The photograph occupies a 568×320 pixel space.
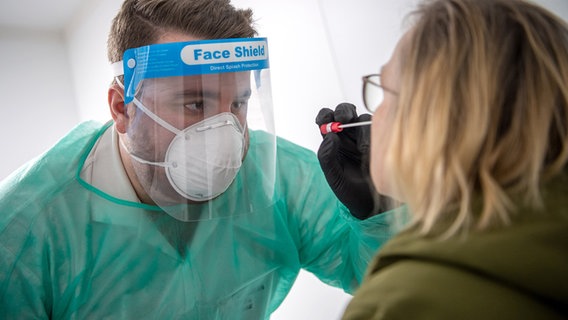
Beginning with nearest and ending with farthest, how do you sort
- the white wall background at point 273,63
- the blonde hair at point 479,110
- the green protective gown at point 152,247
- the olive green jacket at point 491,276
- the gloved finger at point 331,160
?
the olive green jacket at point 491,276 → the blonde hair at point 479,110 → the green protective gown at point 152,247 → the gloved finger at point 331,160 → the white wall background at point 273,63

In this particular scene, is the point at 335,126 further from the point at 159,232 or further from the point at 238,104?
the point at 159,232

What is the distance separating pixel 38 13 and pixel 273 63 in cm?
171

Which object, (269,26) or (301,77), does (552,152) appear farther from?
(269,26)

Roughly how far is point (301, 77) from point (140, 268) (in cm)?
95

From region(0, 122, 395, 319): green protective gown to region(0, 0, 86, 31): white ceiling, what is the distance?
1811mm

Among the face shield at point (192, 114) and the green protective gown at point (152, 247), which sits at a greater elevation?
the face shield at point (192, 114)

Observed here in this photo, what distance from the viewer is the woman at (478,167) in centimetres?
48

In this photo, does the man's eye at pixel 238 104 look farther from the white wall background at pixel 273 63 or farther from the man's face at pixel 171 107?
the white wall background at pixel 273 63

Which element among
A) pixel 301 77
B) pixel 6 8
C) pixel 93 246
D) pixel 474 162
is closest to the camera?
pixel 474 162

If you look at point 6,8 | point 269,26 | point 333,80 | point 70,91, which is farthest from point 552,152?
point 70,91

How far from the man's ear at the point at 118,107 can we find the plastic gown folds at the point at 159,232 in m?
0.04

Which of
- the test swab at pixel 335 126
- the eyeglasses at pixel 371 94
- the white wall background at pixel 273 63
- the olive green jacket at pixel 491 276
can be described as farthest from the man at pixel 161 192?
the olive green jacket at pixel 491 276

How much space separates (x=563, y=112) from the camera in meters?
0.61

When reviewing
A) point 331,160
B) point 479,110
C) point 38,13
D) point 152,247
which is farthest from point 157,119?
point 38,13
